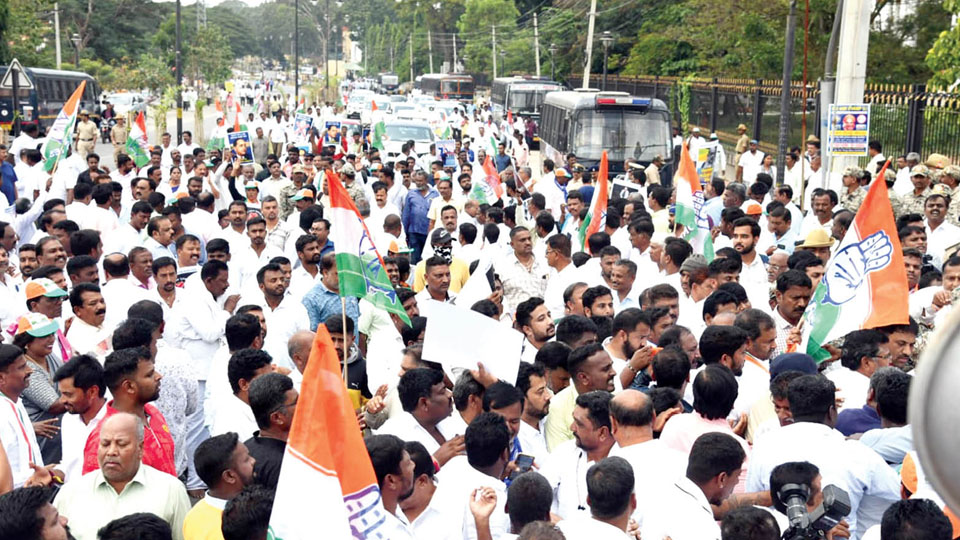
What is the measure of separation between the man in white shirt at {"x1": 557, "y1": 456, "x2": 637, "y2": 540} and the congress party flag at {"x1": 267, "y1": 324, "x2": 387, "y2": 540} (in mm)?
681

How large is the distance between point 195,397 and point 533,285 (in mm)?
3236

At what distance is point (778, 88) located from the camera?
23891mm

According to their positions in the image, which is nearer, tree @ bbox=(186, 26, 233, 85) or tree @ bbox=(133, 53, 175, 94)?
tree @ bbox=(133, 53, 175, 94)

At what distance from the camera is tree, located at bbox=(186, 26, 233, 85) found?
65.9 meters

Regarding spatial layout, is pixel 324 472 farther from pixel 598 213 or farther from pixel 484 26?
pixel 484 26

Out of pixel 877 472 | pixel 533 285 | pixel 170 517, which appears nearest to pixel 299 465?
pixel 170 517

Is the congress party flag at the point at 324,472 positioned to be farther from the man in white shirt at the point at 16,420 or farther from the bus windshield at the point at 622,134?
the bus windshield at the point at 622,134

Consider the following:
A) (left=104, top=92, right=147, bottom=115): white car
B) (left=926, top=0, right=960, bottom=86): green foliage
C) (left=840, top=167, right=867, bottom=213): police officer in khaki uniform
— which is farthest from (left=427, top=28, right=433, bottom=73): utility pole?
(left=840, top=167, right=867, bottom=213): police officer in khaki uniform

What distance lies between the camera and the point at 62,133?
40.1 feet

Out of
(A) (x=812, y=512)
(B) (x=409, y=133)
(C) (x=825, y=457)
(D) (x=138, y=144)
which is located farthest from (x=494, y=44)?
(A) (x=812, y=512)

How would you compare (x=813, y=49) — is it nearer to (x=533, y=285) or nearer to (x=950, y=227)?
(x=950, y=227)

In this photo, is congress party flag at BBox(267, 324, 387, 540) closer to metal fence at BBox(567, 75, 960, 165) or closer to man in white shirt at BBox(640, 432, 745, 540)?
man in white shirt at BBox(640, 432, 745, 540)

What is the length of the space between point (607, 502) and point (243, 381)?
7.51 ft

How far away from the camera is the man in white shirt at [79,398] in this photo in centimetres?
507
